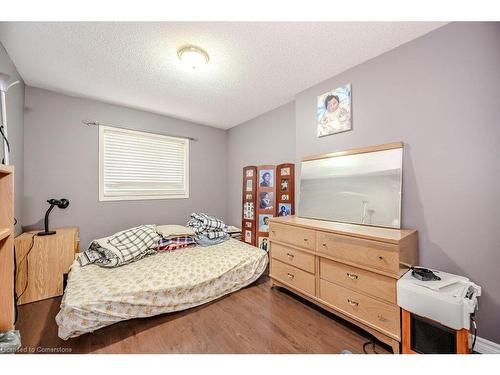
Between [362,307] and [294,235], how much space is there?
746 millimetres

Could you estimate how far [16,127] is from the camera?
202cm

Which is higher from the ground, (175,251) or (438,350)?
(175,251)

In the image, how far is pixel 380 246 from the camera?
135cm

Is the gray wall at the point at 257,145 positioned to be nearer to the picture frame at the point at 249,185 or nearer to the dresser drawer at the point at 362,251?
the picture frame at the point at 249,185

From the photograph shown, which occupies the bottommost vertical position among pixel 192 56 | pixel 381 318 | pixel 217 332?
pixel 217 332

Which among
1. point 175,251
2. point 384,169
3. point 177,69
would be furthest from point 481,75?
point 175,251

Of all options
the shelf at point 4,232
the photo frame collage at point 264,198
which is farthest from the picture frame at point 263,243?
the shelf at point 4,232

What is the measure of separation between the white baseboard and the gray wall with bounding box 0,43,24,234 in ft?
12.7

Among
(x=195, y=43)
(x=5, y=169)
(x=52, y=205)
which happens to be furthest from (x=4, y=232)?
(x=195, y=43)

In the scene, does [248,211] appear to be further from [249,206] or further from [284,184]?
[284,184]

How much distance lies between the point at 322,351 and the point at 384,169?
150cm
